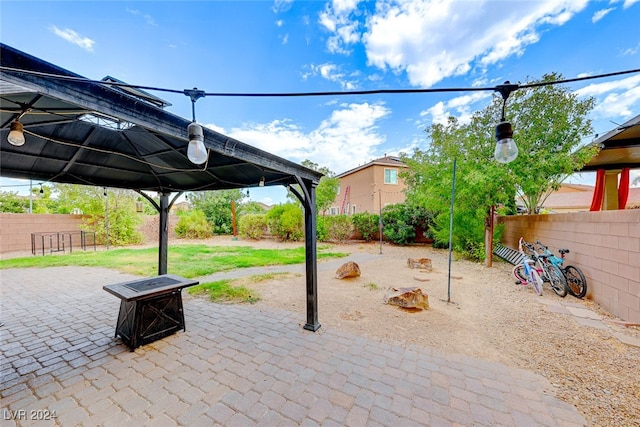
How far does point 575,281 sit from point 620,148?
3.17m

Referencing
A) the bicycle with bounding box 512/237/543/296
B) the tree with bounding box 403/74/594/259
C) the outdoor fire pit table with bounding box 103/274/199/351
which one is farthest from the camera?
the tree with bounding box 403/74/594/259

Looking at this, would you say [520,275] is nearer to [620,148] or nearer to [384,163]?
[620,148]

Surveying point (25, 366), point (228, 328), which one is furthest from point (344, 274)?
point (25, 366)

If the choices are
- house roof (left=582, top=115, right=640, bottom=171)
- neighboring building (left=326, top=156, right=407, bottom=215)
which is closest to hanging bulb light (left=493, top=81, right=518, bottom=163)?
house roof (left=582, top=115, right=640, bottom=171)

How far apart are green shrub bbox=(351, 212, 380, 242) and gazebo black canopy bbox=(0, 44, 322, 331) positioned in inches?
348

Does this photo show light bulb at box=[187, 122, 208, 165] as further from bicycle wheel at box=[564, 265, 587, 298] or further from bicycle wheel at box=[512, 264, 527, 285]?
bicycle wheel at box=[512, 264, 527, 285]

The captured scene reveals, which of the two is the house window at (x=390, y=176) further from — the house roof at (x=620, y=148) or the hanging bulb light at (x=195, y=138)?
the hanging bulb light at (x=195, y=138)

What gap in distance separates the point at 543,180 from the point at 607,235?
7.98 feet

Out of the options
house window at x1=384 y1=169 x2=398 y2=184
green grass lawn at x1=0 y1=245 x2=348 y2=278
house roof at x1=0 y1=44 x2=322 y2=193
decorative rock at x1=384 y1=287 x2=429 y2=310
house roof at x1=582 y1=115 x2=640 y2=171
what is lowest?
green grass lawn at x1=0 y1=245 x2=348 y2=278

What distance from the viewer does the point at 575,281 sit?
4.45 metres

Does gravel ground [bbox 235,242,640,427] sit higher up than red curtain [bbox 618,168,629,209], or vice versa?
red curtain [bbox 618,168,629,209]

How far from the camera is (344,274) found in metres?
5.75

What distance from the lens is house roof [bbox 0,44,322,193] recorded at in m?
1.33

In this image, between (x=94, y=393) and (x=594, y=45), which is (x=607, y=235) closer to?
(x=594, y=45)
